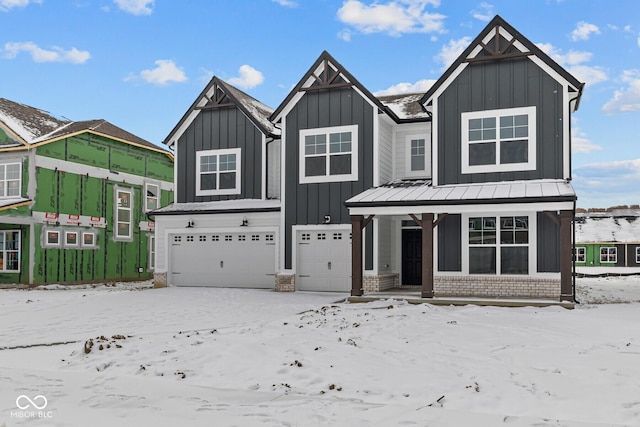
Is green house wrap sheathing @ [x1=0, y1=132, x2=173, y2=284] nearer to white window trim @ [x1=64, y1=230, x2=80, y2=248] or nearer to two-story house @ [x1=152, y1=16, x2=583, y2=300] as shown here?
white window trim @ [x1=64, y1=230, x2=80, y2=248]

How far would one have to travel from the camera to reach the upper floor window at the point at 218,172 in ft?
71.4

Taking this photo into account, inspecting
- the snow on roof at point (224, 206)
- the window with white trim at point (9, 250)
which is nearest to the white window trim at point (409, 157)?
the snow on roof at point (224, 206)

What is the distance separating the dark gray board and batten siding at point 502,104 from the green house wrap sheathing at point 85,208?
16539mm

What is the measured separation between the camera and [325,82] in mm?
19562

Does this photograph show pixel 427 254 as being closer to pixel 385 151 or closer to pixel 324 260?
pixel 324 260

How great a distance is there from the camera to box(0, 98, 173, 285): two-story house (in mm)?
24297

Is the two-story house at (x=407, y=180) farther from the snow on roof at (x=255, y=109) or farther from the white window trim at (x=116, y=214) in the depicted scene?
the white window trim at (x=116, y=214)

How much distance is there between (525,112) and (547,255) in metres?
4.08

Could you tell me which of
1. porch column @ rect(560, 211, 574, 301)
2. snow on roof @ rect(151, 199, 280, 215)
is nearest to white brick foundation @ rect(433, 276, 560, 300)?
porch column @ rect(560, 211, 574, 301)

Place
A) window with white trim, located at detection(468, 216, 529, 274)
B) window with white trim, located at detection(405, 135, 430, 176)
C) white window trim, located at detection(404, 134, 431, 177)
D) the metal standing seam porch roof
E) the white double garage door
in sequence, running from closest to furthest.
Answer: the metal standing seam porch roof, window with white trim, located at detection(468, 216, 529, 274), the white double garage door, white window trim, located at detection(404, 134, 431, 177), window with white trim, located at detection(405, 135, 430, 176)

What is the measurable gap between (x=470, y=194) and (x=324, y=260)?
219 inches

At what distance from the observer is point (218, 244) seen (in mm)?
21500

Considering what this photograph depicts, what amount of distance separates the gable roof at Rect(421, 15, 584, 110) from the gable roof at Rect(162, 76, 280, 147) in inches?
257

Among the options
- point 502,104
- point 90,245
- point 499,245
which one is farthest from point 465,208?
point 90,245
